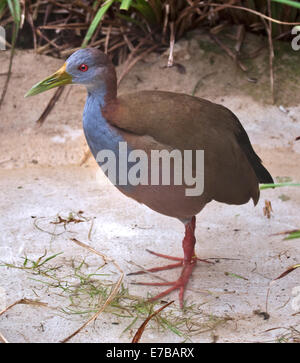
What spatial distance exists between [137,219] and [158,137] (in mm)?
1061

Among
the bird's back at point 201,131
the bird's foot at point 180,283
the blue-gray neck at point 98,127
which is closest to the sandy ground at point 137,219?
the bird's foot at point 180,283

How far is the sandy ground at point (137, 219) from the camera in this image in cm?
285

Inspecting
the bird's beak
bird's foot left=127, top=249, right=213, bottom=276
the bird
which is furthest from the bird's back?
bird's foot left=127, top=249, right=213, bottom=276

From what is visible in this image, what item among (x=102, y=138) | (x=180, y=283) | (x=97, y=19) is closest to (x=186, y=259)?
(x=180, y=283)

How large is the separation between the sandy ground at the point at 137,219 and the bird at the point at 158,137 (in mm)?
352

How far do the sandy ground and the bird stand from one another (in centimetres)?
35

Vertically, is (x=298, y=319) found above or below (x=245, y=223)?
above

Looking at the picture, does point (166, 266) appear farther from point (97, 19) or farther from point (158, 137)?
point (97, 19)

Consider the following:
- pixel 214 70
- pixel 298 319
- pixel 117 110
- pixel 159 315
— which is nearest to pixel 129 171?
pixel 117 110

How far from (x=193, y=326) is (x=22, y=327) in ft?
2.61

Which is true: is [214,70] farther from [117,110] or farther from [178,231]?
[117,110]

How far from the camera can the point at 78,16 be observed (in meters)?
5.10

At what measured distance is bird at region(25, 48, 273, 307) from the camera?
9.36 ft

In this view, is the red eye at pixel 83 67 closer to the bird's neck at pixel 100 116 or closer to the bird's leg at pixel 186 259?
the bird's neck at pixel 100 116
